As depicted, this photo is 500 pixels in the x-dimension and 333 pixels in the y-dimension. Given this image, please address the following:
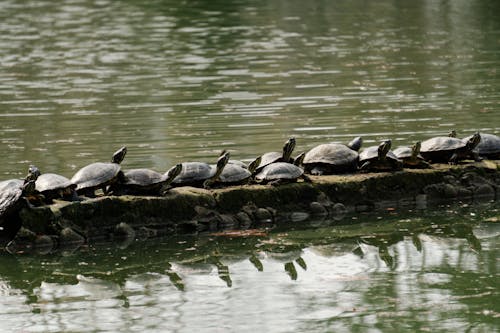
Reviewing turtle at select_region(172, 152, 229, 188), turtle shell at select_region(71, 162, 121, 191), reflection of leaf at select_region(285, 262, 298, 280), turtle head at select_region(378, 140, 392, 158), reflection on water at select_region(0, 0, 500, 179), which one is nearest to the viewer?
reflection of leaf at select_region(285, 262, 298, 280)

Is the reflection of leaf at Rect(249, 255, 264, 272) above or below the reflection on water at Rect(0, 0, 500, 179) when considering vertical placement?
above

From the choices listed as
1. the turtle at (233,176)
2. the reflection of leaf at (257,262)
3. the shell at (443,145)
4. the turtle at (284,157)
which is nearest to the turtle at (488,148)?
the shell at (443,145)

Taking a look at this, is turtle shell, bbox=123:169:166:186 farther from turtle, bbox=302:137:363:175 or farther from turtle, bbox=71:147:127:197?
turtle, bbox=302:137:363:175

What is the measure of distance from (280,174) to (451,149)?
178 cm

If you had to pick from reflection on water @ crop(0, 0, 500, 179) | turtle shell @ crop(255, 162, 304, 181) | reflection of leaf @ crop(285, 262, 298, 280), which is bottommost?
reflection on water @ crop(0, 0, 500, 179)

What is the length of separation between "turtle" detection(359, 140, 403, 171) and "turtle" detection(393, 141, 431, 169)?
0.40 feet

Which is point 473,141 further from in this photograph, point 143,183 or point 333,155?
point 143,183

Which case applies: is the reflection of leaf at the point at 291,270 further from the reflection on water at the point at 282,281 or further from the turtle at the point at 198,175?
the turtle at the point at 198,175

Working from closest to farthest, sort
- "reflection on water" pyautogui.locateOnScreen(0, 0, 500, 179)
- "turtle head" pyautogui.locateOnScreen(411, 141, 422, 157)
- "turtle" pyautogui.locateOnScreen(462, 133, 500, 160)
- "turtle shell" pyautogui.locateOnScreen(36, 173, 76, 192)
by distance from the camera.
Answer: "turtle shell" pyautogui.locateOnScreen(36, 173, 76, 192)
"turtle head" pyautogui.locateOnScreen(411, 141, 422, 157)
"turtle" pyautogui.locateOnScreen(462, 133, 500, 160)
"reflection on water" pyautogui.locateOnScreen(0, 0, 500, 179)

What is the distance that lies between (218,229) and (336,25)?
62.3ft

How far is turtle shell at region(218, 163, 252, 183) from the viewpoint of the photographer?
9.17 meters

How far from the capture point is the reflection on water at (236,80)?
1291cm

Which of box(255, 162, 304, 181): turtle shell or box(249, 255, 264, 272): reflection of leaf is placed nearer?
box(249, 255, 264, 272): reflection of leaf

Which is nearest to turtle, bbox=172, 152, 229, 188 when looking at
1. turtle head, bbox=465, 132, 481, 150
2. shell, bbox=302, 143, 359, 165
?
shell, bbox=302, 143, 359, 165
